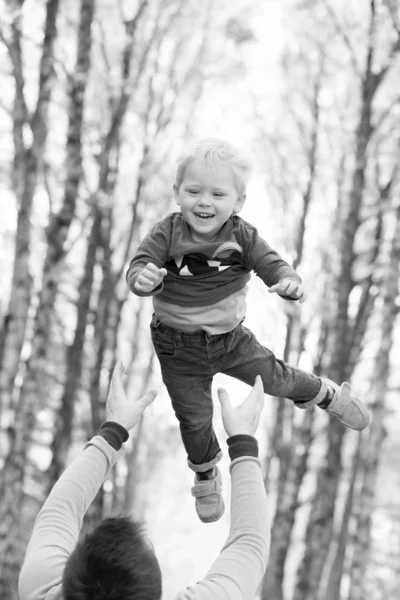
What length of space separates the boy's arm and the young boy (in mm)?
573

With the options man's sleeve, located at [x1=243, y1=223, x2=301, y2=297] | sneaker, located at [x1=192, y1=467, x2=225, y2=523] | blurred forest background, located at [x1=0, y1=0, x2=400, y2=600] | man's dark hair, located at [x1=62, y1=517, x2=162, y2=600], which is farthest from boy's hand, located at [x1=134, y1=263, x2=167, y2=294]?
blurred forest background, located at [x1=0, y1=0, x2=400, y2=600]

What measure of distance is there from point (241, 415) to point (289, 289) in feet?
1.54

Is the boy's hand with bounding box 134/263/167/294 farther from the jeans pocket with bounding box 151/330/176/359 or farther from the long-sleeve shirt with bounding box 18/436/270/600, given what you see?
the long-sleeve shirt with bounding box 18/436/270/600

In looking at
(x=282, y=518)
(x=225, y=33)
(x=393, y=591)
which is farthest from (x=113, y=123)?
(x=393, y=591)

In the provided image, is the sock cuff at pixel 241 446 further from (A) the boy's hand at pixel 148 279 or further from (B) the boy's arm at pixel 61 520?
(A) the boy's hand at pixel 148 279

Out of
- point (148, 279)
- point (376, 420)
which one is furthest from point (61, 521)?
point (376, 420)

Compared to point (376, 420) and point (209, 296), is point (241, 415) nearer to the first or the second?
point (209, 296)

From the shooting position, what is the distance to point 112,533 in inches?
72.2

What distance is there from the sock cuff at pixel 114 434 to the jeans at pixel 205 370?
20.8 inches

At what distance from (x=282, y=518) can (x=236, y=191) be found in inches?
377

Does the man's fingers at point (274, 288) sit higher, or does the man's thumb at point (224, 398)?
the man's fingers at point (274, 288)

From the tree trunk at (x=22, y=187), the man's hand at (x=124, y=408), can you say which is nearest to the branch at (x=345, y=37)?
the tree trunk at (x=22, y=187)

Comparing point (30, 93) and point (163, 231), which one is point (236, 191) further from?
point (30, 93)

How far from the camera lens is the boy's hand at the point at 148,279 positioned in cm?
254
